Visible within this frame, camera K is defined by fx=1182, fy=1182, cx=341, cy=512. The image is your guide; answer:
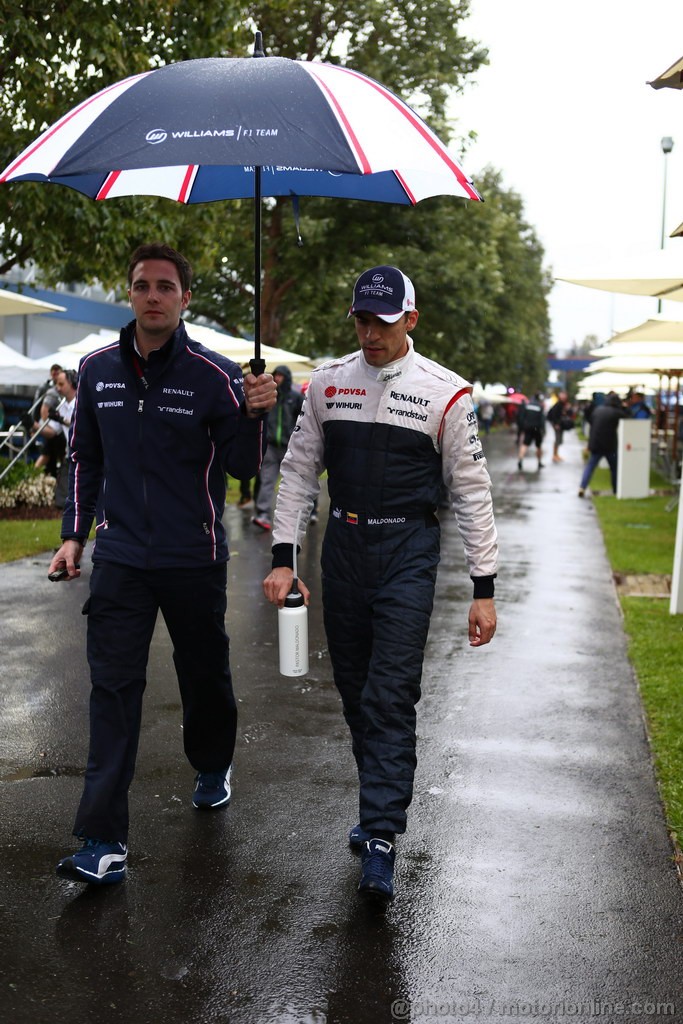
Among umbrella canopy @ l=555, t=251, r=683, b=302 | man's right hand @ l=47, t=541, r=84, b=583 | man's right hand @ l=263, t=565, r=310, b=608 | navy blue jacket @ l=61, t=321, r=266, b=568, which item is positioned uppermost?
umbrella canopy @ l=555, t=251, r=683, b=302

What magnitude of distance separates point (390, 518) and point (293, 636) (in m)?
0.52

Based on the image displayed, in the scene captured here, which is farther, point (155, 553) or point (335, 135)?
point (155, 553)

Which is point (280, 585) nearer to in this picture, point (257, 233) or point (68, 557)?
point (68, 557)

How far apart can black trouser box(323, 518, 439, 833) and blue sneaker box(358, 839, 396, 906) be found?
7 centimetres

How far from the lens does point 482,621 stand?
12.9 ft

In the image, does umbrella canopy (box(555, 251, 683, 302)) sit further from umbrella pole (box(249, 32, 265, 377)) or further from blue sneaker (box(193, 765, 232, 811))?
blue sneaker (box(193, 765, 232, 811))

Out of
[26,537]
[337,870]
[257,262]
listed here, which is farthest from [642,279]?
[26,537]

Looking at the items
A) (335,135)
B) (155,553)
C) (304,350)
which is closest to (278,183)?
(335,135)

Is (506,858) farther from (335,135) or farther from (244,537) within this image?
(244,537)

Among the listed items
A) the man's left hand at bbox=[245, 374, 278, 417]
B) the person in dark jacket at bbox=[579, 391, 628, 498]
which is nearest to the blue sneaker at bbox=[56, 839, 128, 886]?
the man's left hand at bbox=[245, 374, 278, 417]

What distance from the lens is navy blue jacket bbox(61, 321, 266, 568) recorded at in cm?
396

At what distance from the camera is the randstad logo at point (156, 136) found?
3.68 m

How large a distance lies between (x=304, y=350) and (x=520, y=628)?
868 inches

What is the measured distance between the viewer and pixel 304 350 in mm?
30047
